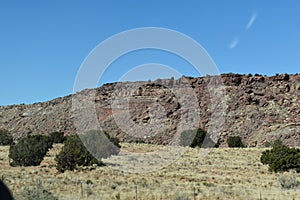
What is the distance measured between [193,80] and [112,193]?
8678 centimetres

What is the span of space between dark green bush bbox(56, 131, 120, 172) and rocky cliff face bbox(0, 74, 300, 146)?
40394 mm

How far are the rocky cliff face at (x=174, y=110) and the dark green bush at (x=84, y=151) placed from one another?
133ft

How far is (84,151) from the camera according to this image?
3572cm

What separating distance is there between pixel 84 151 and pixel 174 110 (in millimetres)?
60712

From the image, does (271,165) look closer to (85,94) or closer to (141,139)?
(141,139)

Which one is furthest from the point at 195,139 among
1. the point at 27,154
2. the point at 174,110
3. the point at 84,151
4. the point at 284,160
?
the point at 27,154

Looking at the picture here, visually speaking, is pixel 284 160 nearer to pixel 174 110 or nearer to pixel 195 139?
pixel 195 139

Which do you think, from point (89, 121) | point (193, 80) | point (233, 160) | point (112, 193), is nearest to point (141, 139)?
point (89, 121)

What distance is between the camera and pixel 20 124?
4050 inches

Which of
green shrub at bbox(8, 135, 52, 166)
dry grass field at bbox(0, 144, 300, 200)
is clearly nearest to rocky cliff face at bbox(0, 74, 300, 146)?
dry grass field at bbox(0, 144, 300, 200)

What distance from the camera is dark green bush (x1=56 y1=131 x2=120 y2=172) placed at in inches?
1296

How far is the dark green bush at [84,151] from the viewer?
1296 inches

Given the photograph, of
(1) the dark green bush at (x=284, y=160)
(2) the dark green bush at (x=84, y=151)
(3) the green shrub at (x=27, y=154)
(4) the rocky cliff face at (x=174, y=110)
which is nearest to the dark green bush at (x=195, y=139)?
(4) the rocky cliff face at (x=174, y=110)

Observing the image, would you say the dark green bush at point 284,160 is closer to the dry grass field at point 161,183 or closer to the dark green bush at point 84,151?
the dry grass field at point 161,183
